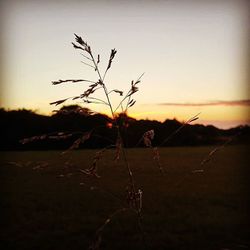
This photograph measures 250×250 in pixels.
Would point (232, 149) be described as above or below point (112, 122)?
below

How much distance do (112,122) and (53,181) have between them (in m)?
2.86

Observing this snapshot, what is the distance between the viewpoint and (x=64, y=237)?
2988 mm

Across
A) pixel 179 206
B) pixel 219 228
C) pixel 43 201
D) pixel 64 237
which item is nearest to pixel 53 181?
pixel 43 201

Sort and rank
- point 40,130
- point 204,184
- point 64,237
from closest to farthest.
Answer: point 40,130, point 64,237, point 204,184

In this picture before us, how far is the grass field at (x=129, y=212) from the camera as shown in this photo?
9.55 ft

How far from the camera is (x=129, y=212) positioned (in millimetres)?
3275

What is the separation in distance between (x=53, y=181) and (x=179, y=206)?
41.6 inches

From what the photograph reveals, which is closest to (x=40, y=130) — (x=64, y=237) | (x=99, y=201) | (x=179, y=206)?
(x=64, y=237)

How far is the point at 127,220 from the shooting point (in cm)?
315

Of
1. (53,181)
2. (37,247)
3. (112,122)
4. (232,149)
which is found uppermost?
(112,122)

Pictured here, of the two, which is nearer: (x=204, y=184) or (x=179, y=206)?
(x=179, y=206)

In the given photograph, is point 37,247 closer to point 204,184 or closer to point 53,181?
point 53,181

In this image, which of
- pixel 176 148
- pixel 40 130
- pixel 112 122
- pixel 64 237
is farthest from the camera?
pixel 176 148

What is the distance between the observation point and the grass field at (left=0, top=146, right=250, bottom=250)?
9.55 ft
